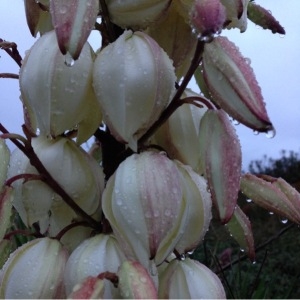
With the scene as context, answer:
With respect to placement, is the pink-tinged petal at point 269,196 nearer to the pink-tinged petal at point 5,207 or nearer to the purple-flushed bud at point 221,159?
the purple-flushed bud at point 221,159

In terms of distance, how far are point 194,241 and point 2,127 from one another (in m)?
0.20

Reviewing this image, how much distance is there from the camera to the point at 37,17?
67 cm

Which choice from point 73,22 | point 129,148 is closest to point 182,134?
point 129,148

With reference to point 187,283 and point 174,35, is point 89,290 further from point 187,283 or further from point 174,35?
point 174,35

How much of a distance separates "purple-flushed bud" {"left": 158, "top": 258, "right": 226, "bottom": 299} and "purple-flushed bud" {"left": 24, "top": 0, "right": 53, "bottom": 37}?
0.26 m

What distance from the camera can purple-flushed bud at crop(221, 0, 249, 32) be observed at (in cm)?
59

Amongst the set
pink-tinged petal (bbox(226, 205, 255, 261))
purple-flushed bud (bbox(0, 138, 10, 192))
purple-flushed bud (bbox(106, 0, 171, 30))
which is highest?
purple-flushed bud (bbox(106, 0, 171, 30))

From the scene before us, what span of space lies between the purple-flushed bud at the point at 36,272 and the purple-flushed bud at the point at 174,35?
0.20 m

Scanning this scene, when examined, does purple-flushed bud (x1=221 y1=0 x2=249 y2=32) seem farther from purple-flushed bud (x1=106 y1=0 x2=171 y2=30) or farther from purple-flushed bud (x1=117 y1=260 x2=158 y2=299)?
purple-flushed bud (x1=117 y1=260 x2=158 y2=299)

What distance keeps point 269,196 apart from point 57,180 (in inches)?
8.1

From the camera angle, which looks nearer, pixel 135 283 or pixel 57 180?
pixel 135 283

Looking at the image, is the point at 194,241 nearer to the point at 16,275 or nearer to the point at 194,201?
the point at 194,201

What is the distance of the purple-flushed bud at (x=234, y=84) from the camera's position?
541 mm

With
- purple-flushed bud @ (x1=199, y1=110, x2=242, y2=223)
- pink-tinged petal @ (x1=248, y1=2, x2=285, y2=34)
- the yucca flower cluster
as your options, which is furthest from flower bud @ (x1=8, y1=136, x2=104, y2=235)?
pink-tinged petal @ (x1=248, y1=2, x2=285, y2=34)
